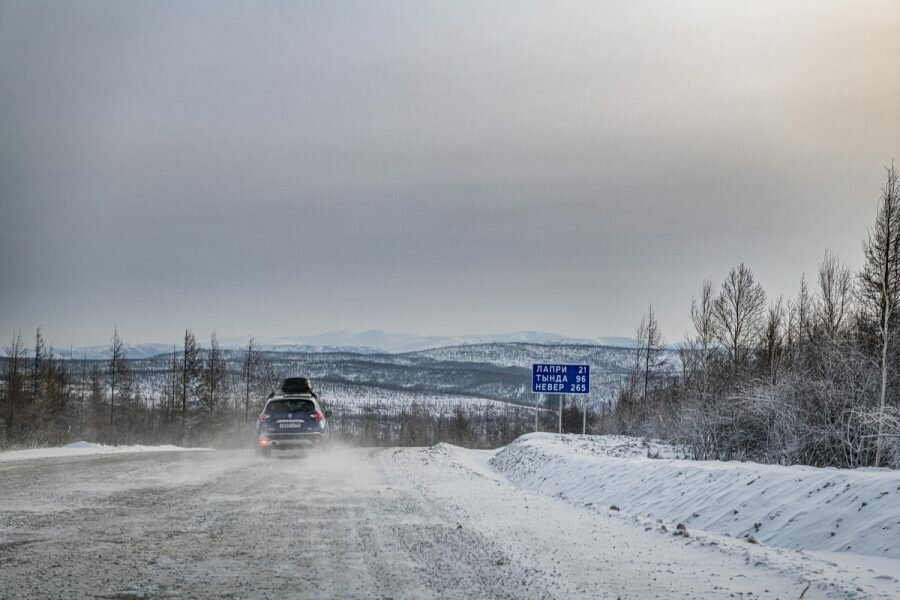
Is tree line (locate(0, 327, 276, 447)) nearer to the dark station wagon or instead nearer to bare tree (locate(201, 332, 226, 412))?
bare tree (locate(201, 332, 226, 412))

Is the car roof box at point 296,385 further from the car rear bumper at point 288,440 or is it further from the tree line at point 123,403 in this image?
the tree line at point 123,403

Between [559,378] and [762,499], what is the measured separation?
77.6ft

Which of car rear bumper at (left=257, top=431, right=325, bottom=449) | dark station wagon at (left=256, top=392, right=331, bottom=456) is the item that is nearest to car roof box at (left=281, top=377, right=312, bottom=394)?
dark station wagon at (left=256, top=392, right=331, bottom=456)

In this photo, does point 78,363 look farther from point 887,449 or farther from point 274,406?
point 887,449

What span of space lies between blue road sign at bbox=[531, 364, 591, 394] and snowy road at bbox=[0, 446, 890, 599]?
1859 cm

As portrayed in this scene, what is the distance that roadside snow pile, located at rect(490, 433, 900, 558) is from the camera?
8211 mm

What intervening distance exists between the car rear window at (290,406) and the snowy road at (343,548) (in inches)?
301

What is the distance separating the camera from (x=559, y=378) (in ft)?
110

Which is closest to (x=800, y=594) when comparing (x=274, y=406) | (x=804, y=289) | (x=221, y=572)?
(x=221, y=572)

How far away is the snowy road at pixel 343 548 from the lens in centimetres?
659

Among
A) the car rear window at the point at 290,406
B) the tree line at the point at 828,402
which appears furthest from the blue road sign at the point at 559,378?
the car rear window at the point at 290,406

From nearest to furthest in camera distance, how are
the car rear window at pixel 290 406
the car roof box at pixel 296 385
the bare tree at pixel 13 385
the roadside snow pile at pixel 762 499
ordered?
the roadside snow pile at pixel 762 499, the car rear window at pixel 290 406, the car roof box at pixel 296 385, the bare tree at pixel 13 385

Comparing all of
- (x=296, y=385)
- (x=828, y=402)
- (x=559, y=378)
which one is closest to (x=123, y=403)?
(x=296, y=385)

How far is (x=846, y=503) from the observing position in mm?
8781
